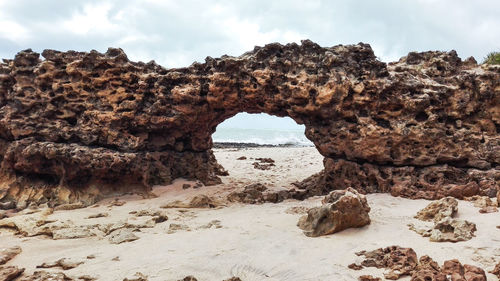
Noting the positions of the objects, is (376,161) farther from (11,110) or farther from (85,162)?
(11,110)

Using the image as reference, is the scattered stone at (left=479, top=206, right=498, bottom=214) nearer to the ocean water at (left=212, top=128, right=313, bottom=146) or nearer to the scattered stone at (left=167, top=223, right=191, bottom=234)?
the scattered stone at (left=167, top=223, right=191, bottom=234)

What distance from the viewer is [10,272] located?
12.7 ft

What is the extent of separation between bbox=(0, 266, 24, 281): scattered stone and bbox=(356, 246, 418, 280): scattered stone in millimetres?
4279

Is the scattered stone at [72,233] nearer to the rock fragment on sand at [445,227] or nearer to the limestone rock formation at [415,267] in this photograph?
the limestone rock formation at [415,267]

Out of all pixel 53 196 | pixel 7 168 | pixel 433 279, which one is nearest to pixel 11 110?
pixel 7 168

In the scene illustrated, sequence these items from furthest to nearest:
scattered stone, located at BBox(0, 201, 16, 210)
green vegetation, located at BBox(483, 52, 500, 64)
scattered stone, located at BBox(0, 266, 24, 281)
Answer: green vegetation, located at BBox(483, 52, 500, 64), scattered stone, located at BBox(0, 201, 16, 210), scattered stone, located at BBox(0, 266, 24, 281)

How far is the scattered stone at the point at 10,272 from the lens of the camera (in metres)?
3.78

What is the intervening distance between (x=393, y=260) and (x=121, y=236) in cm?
423

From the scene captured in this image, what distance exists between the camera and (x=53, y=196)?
28.0 ft

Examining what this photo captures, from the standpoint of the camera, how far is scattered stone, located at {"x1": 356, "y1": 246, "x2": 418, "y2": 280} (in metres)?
3.45

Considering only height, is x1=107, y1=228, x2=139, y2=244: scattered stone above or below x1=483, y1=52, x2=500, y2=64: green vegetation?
below

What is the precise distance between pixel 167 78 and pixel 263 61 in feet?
9.43

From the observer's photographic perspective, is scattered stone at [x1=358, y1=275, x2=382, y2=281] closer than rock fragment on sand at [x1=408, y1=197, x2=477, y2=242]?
Yes

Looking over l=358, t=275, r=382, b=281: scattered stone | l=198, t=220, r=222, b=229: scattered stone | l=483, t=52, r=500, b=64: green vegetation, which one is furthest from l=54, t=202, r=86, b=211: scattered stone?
l=483, t=52, r=500, b=64: green vegetation
